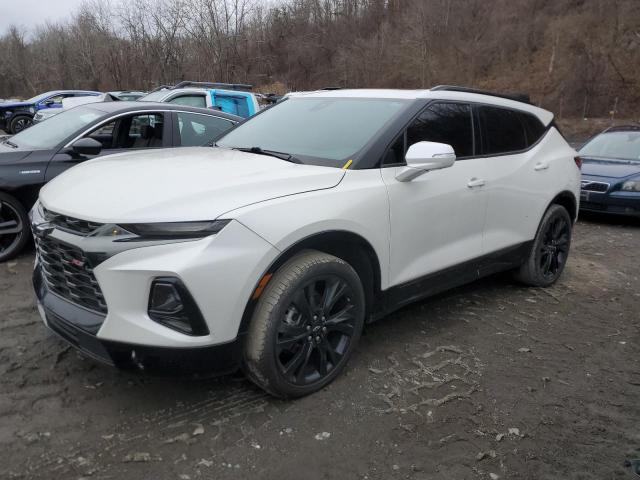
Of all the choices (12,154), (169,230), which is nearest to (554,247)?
(169,230)

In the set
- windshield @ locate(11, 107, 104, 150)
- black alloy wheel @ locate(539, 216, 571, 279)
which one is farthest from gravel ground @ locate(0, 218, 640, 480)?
windshield @ locate(11, 107, 104, 150)

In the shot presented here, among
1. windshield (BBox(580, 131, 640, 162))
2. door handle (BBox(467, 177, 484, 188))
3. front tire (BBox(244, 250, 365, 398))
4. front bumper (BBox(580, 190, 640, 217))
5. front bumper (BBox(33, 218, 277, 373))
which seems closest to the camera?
front bumper (BBox(33, 218, 277, 373))

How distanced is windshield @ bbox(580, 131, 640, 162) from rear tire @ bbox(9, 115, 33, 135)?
18.0 m

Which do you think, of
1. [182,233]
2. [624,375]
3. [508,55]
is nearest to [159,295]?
[182,233]

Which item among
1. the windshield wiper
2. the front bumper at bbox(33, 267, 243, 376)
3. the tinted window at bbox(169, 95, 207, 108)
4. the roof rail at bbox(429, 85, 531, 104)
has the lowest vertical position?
the front bumper at bbox(33, 267, 243, 376)

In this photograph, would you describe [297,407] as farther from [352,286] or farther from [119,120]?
[119,120]

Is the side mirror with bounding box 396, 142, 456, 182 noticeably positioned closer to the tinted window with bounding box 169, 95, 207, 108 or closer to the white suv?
the white suv

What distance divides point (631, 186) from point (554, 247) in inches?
153

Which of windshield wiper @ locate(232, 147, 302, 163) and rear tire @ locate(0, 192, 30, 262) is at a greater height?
windshield wiper @ locate(232, 147, 302, 163)

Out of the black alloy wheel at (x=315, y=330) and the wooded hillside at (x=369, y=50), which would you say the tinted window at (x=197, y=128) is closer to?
the black alloy wheel at (x=315, y=330)

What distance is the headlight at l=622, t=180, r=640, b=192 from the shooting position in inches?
309

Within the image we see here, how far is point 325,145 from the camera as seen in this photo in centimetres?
341

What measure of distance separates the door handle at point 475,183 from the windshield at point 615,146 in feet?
20.0

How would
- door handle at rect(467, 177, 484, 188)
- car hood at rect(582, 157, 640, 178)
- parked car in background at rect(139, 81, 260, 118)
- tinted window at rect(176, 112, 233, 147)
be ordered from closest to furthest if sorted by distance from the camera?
door handle at rect(467, 177, 484, 188), tinted window at rect(176, 112, 233, 147), car hood at rect(582, 157, 640, 178), parked car in background at rect(139, 81, 260, 118)
